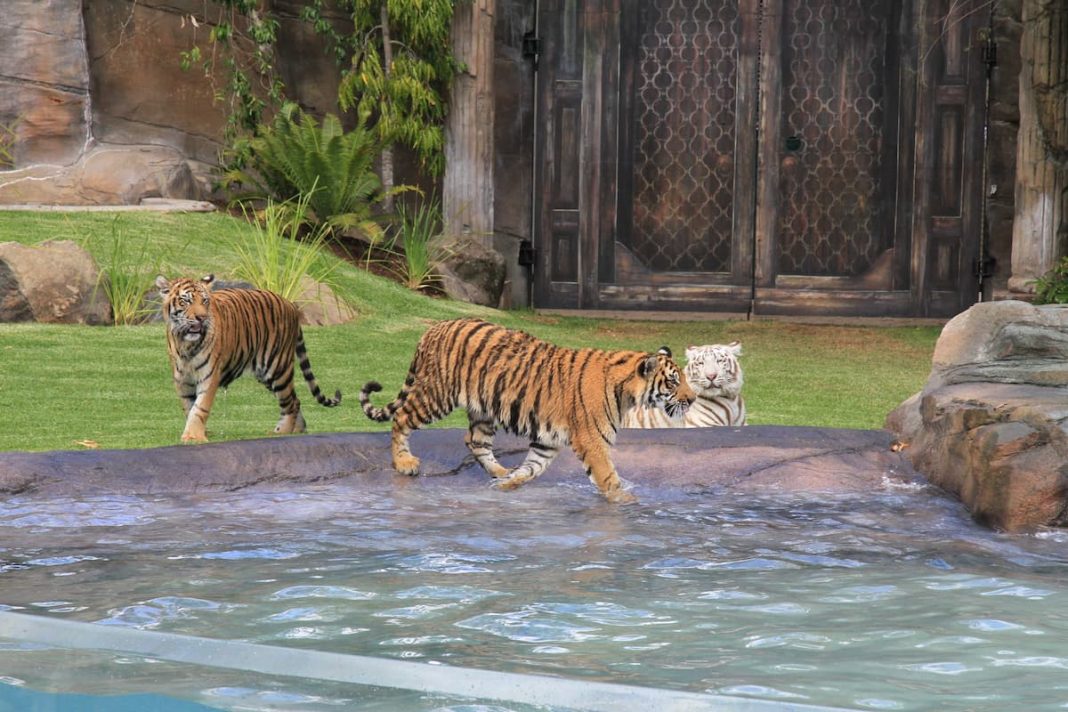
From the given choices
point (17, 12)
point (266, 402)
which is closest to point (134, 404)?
point (266, 402)

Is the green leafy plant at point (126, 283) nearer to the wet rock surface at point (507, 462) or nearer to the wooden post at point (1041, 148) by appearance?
the wet rock surface at point (507, 462)

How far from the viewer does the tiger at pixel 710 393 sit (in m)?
6.25

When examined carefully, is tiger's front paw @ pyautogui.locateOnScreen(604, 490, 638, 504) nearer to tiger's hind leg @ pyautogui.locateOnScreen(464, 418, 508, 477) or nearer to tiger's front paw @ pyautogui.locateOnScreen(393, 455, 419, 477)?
tiger's hind leg @ pyautogui.locateOnScreen(464, 418, 508, 477)

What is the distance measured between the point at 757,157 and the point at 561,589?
28.7 ft

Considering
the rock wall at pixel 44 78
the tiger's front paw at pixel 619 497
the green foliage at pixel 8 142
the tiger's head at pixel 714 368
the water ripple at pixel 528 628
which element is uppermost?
the rock wall at pixel 44 78

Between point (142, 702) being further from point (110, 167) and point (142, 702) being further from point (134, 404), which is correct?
point (110, 167)

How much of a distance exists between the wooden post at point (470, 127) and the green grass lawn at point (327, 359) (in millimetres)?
921

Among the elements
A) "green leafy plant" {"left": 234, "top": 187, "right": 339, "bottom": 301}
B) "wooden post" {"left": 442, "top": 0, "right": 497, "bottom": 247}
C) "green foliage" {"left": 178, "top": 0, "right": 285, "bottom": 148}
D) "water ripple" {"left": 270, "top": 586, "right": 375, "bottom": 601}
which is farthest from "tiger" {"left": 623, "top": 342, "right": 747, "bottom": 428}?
"green foliage" {"left": 178, "top": 0, "right": 285, "bottom": 148}

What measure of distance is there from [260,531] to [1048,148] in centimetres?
784

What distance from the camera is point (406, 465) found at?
5574mm

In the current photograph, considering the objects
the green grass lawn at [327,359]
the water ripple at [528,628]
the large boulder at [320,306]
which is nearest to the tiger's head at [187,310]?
the green grass lawn at [327,359]

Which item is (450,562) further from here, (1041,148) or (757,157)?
(757,157)

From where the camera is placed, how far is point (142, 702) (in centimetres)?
304

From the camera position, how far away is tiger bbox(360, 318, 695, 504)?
536cm
